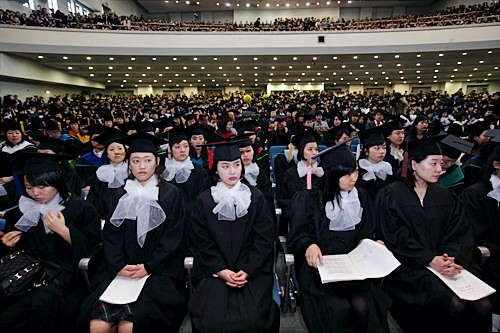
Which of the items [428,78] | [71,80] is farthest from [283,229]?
[428,78]

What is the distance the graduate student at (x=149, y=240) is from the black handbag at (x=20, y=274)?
0.46 metres

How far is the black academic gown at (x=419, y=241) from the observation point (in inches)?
85.9

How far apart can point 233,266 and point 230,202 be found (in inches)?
22.9

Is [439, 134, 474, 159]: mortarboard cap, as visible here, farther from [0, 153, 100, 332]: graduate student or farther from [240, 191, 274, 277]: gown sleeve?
[0, 153, 100, 332]: graduate student

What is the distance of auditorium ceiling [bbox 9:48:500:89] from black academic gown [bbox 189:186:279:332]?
2129cm

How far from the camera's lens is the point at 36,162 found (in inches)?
90.2

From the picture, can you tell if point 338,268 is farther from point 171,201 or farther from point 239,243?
→ point 171,201

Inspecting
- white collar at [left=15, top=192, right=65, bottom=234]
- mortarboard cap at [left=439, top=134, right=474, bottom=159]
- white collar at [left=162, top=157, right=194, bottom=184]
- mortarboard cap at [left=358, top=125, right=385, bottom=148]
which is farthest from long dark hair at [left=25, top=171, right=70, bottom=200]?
mortarboard cap at [left=439, top=134, right=474, bottom=159]

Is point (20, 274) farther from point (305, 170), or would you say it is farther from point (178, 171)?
point (305, 170)

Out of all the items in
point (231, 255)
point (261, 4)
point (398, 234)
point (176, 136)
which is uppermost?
point (261, 4)

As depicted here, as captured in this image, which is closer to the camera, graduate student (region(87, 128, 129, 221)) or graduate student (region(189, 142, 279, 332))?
graduate student (region(189, 142, 279, 332))

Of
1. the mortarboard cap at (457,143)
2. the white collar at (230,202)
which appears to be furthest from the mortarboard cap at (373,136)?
the white collar at (230,202)

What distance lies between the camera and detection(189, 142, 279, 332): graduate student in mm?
1965

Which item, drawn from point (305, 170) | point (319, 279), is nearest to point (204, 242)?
point (319, 279)
